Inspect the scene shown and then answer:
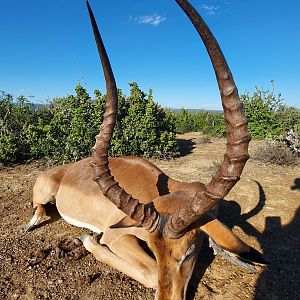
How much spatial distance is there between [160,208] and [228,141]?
148 cm

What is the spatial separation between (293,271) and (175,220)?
2566 mm

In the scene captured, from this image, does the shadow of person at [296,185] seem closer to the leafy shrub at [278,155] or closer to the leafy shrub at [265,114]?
the leafy shrub at [278,155]

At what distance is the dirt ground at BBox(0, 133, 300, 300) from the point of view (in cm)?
432

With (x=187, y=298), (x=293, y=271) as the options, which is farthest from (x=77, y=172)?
(x=293, y=271)

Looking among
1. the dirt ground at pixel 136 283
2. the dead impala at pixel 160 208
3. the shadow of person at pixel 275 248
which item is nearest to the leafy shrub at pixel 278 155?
the dirt ground at pixel 136 283

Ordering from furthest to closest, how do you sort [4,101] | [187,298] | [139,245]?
[4,101] → [139,245] → [187,298]

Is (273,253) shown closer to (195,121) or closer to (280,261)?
(280,261)

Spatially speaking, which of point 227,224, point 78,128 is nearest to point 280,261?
point 227,224

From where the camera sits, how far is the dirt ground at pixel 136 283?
432cm

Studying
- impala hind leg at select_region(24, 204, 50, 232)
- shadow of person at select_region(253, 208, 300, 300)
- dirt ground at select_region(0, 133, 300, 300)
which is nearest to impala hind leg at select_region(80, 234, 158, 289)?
dirt ground at select_region(0, 133, 300, 300)

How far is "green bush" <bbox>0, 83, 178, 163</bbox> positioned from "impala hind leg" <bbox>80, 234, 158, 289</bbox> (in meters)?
7.14

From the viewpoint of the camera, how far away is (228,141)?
2729mm

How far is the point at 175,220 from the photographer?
3.39 m

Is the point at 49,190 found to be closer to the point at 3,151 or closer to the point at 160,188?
the point at 160,188
